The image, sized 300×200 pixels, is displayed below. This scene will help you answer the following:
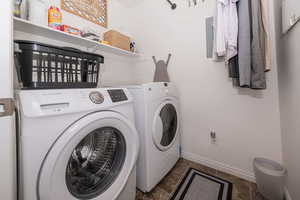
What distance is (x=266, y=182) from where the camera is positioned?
0.94m

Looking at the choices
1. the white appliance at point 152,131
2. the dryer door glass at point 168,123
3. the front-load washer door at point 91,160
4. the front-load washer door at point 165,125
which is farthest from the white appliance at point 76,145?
the dryer door glass at point 168,123

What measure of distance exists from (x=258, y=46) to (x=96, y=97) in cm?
116

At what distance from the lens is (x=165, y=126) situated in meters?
1.21

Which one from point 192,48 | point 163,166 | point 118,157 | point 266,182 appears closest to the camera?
point 118,157

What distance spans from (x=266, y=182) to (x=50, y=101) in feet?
4.94

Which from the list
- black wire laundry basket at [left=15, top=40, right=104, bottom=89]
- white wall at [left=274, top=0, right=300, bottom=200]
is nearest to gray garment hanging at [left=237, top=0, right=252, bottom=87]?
white wall at [left=274, top=0, right=300, bottom=200]

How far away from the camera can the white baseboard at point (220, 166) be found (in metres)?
1.19

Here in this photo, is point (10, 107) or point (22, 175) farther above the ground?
point (10, 107)

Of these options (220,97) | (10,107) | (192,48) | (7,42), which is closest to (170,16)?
(192,48)

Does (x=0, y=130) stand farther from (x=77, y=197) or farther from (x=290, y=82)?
(x=290, y=82)

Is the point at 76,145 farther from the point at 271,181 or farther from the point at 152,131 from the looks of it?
the point at 271,181

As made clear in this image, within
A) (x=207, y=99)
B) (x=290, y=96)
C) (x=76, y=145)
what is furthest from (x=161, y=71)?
(x=76, y=145)

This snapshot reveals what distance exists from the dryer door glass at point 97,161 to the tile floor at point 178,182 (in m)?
0.47

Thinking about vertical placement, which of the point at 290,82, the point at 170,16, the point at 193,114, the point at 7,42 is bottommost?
the point at 193,114
